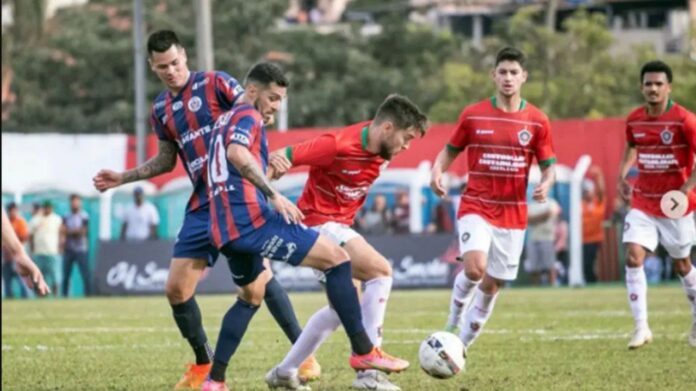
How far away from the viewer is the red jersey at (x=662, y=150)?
1440cm

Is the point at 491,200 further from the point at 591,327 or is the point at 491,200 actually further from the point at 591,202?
the point at 591,202

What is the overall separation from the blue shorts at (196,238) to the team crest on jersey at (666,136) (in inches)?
185

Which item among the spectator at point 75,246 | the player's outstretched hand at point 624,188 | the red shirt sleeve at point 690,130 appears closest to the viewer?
the red shirt sleeve at point 690,130

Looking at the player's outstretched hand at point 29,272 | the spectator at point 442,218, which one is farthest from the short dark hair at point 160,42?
the spectator at point 442,218

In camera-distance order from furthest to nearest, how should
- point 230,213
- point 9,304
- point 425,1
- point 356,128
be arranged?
point 425,1
point 9,304
point 356,128
point 230,213

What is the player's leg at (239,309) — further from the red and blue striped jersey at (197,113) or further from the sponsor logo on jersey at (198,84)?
the sponsor logo on jersey at (198,84)

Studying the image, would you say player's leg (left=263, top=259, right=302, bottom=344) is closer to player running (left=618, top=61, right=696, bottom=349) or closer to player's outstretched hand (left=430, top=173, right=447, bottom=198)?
player's outstretched hand (left=430, top=173, right=447, bottom=198)

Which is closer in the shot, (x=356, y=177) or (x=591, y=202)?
(x=356, y=177)

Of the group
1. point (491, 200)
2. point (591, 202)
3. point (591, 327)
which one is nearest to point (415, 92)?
point (591, 202)

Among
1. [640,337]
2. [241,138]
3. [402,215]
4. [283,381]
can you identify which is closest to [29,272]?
[241,138]

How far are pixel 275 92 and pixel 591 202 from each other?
20356 mm

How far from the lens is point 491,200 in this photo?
13.1 metres

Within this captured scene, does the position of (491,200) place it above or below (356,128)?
below

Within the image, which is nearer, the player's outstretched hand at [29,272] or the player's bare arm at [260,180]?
the player's outstretched hand at [29,272]
